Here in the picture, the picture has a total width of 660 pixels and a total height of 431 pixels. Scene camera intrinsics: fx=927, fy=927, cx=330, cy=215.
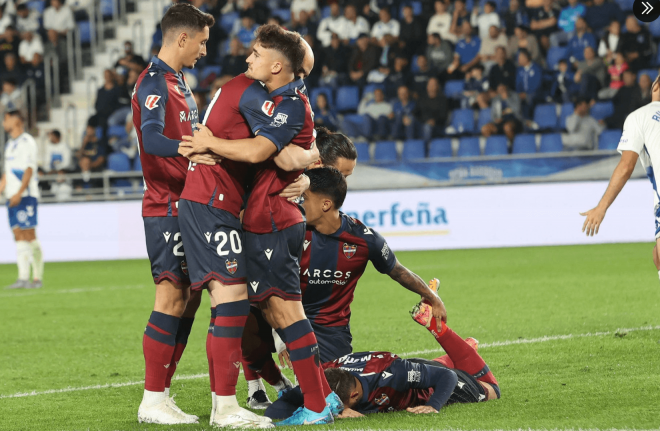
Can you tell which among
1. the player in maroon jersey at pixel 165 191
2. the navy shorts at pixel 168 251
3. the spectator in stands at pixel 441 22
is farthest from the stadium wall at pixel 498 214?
the navy shorts at pixel 168 251

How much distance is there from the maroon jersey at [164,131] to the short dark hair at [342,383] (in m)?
1.15

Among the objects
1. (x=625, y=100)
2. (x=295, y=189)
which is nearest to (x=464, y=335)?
(x=295, y=189)

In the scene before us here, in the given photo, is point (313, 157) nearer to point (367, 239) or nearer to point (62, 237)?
point (367, 239)

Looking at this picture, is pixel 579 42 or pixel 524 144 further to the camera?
pixel 579 42

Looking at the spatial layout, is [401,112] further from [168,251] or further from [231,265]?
[231,265]

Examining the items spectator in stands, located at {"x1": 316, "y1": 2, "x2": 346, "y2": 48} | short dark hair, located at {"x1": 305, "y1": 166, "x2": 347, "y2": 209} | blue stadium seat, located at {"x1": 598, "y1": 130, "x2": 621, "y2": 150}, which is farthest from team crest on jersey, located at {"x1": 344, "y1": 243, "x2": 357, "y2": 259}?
spectator in stands, located at {"x1": 316, "y1": 2, "x2": 346, "y2": 48}

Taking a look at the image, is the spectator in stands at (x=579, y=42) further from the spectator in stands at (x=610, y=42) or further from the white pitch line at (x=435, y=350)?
the white pitch line at (x=435, y=350)

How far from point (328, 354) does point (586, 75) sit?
13.3 m

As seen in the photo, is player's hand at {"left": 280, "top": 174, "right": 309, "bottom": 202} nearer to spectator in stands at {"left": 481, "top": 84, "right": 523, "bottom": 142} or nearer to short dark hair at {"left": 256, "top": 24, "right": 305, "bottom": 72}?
short dark hair at {"left": 256, "top": 24, "right": 305, "bottom": 72}

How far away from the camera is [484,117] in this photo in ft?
56.7

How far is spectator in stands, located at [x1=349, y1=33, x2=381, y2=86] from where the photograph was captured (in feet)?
62.7

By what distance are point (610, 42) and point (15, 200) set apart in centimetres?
1140

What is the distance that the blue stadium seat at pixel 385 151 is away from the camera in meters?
17.2

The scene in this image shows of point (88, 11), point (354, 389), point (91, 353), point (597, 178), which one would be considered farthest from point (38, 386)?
point (88, 11)
